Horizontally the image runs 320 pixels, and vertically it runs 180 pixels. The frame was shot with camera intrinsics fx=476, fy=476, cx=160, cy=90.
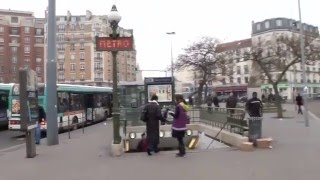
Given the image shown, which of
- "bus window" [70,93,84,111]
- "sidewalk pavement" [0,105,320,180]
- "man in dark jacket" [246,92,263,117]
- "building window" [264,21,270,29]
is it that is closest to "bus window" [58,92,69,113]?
"bus window" [70,93,84,111]

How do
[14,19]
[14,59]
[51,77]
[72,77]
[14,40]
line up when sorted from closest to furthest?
[51,77], [14,59], [14,40], [14,19], [72,77]

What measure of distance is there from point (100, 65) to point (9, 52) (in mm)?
23021

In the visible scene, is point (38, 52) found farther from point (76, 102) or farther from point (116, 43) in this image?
point (116, 43)

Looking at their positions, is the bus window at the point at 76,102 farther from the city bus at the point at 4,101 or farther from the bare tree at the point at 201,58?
the bare tree at the point at 201,58

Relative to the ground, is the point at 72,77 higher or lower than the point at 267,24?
lower

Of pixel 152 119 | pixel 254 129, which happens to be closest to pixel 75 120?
pixel 152 119

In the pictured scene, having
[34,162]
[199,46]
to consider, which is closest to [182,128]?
[34,162]

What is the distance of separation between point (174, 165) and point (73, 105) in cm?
1893

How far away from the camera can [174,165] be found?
1135cm

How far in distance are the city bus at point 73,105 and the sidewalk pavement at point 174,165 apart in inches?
334

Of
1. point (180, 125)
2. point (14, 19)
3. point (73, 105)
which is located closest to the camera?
point (180, 125)

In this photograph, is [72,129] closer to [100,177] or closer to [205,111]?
[205,111]

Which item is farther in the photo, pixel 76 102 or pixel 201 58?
pixel 201 58

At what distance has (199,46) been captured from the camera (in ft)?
167
